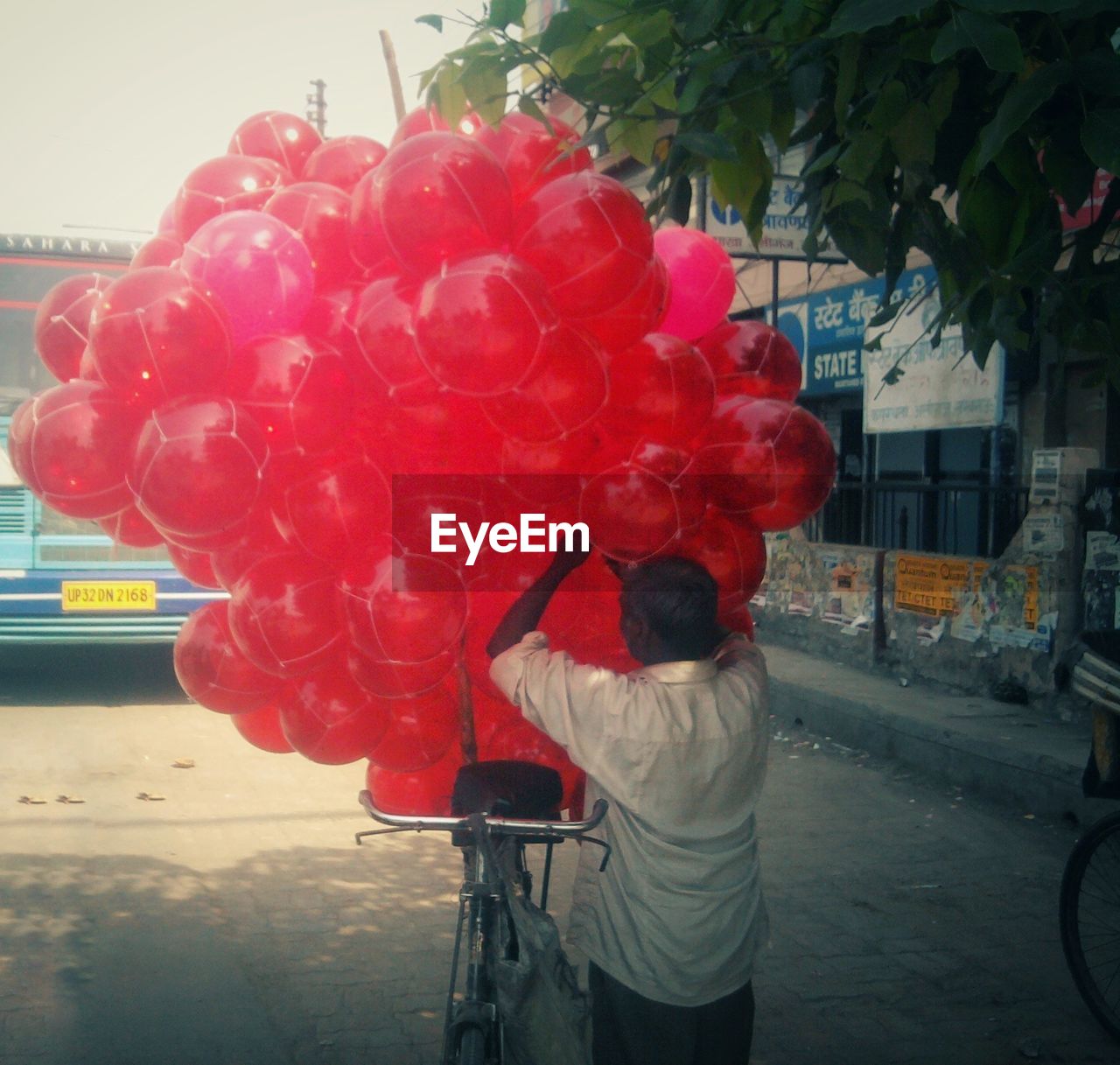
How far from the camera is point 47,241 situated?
33.0ft

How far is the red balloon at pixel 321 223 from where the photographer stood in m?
2.69

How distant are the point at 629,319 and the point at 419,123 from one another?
2.38ft

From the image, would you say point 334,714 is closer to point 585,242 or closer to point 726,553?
point 726,553

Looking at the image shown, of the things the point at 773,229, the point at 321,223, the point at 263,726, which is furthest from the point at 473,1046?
the point at 773,229

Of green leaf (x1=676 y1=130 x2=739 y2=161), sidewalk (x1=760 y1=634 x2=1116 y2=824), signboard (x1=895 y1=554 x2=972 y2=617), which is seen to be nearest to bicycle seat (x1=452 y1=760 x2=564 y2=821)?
green leaf (x1=676 y1=130 x2=739 y2=161)

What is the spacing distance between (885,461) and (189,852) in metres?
8.48

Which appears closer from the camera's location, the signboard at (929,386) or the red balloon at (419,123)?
the red balloon at (419,123)

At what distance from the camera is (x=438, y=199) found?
2.33 m

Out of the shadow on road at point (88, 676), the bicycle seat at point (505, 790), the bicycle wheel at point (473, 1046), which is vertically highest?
the bicycle seat at point (505, 790)

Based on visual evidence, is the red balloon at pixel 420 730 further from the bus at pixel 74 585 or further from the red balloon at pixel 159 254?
the bus at pixel 74 585

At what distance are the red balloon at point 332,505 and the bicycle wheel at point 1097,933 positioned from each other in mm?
2817

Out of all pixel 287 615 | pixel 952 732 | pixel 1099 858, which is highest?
pixel 287 615

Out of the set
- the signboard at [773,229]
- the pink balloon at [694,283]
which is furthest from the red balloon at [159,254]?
the signboard at [773,229]

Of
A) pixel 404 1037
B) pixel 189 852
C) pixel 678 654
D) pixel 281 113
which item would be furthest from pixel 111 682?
pixel 678 654
